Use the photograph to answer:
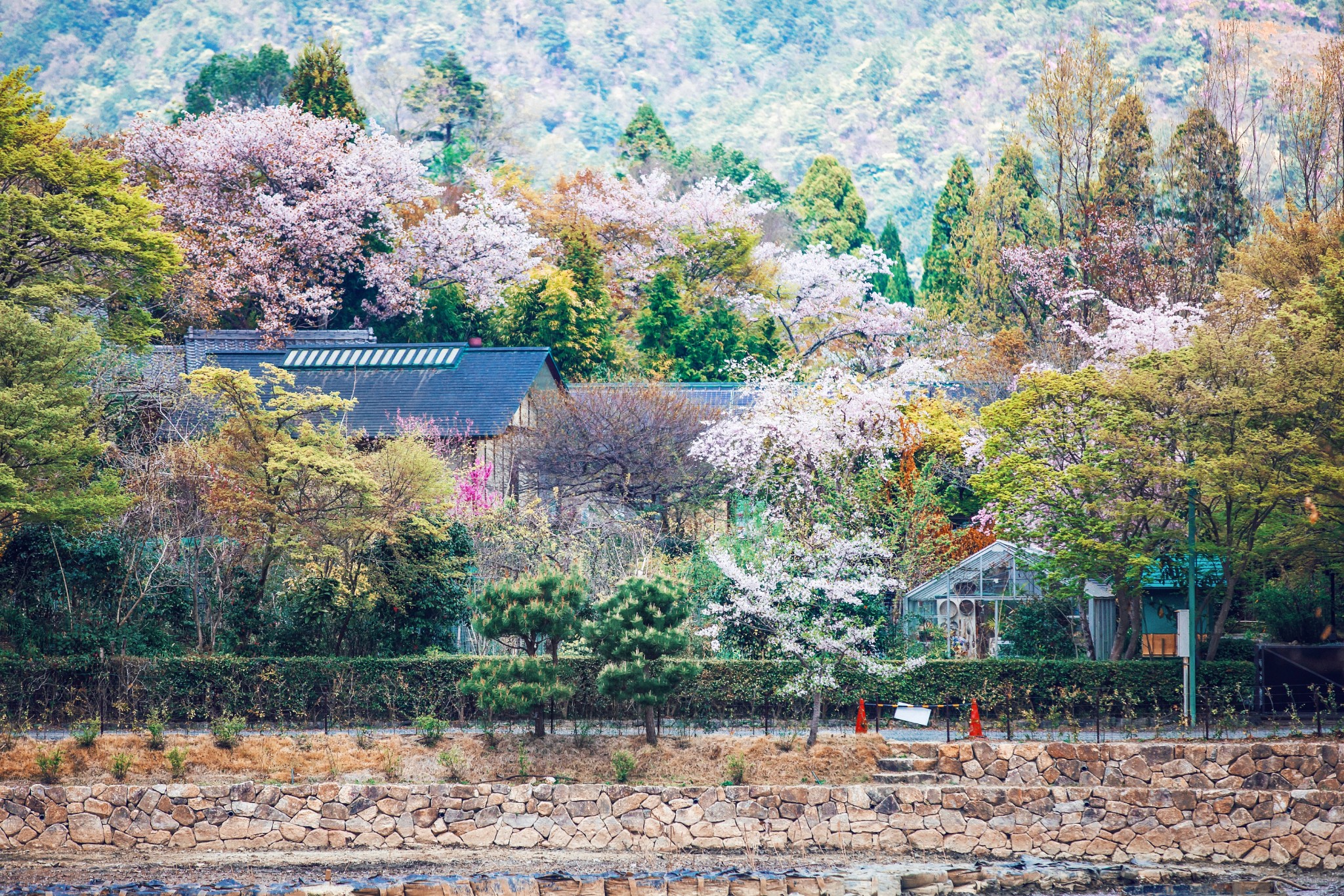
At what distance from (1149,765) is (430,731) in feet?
41.2

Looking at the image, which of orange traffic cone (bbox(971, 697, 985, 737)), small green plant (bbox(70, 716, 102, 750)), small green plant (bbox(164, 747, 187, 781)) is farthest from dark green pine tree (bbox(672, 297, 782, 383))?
small green plant (bbox(70, 716, 102, 750))

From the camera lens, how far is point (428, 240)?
156 feet

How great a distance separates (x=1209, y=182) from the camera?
43.2 metres

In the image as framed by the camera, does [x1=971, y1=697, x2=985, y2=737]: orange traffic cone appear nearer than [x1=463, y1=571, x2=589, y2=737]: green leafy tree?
No

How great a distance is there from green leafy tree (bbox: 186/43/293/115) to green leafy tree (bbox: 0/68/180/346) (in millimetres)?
28655

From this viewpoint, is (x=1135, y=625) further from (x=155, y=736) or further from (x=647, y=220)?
(x=647, y=220)

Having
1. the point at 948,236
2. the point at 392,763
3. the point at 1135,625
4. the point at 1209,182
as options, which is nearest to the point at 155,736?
the point at 392,763

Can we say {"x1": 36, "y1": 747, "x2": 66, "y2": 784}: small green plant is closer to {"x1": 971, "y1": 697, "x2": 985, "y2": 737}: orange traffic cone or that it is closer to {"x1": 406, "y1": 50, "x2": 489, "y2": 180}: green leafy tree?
{"x1": 971, "y1": 697, "x2": 985, "y2": 737}: orange traffic cone

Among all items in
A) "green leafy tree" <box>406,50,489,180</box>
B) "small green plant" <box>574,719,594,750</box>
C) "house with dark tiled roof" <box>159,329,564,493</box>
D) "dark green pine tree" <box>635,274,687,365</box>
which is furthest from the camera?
"green leafy tree" <box>406,50,489,180</box>

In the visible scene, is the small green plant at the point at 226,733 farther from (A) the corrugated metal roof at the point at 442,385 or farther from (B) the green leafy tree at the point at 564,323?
(B) the green leafy tree at the point at 564,323

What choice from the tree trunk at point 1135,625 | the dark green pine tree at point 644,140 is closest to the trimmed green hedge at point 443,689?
the tree trunk at point 1135,625

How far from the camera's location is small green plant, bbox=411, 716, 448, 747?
24.0m

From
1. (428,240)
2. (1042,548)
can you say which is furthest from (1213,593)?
(428,240)

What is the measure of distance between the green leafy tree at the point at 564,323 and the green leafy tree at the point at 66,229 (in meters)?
14.5
